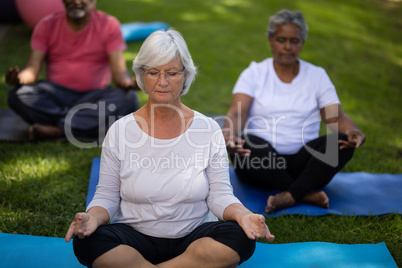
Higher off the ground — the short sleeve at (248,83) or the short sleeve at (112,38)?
the short sleeve at (248,83)

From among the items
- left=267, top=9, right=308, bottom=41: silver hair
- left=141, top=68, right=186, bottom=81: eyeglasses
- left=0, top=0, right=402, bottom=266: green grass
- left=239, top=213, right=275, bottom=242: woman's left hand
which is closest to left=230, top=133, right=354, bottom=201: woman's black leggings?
left=0, top=0, right=402, bottom=266: green grass

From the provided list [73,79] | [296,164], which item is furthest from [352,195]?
[73,79]

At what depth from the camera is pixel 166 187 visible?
2.20 meters

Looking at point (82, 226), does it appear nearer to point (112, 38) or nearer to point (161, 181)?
point (161, 181)

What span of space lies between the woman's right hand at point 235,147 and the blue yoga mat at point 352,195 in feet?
1.22

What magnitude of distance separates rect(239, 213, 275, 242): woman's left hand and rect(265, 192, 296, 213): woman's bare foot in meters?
0.99

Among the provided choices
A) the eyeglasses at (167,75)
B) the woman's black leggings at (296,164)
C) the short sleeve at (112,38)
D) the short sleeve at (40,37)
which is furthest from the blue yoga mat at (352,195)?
the short sleeve at (40,37)

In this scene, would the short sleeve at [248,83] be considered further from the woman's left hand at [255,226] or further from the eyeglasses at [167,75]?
the woman's left hand at [255,226]

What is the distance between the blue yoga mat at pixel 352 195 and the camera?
3.13 m

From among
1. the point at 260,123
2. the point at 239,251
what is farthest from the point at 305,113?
the point at 239,251

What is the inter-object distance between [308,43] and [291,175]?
4128 mm

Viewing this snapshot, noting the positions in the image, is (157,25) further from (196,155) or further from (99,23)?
(196,155)

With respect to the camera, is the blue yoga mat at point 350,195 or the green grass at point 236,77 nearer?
the green grass at point 236,77

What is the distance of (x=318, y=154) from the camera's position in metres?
3.12
